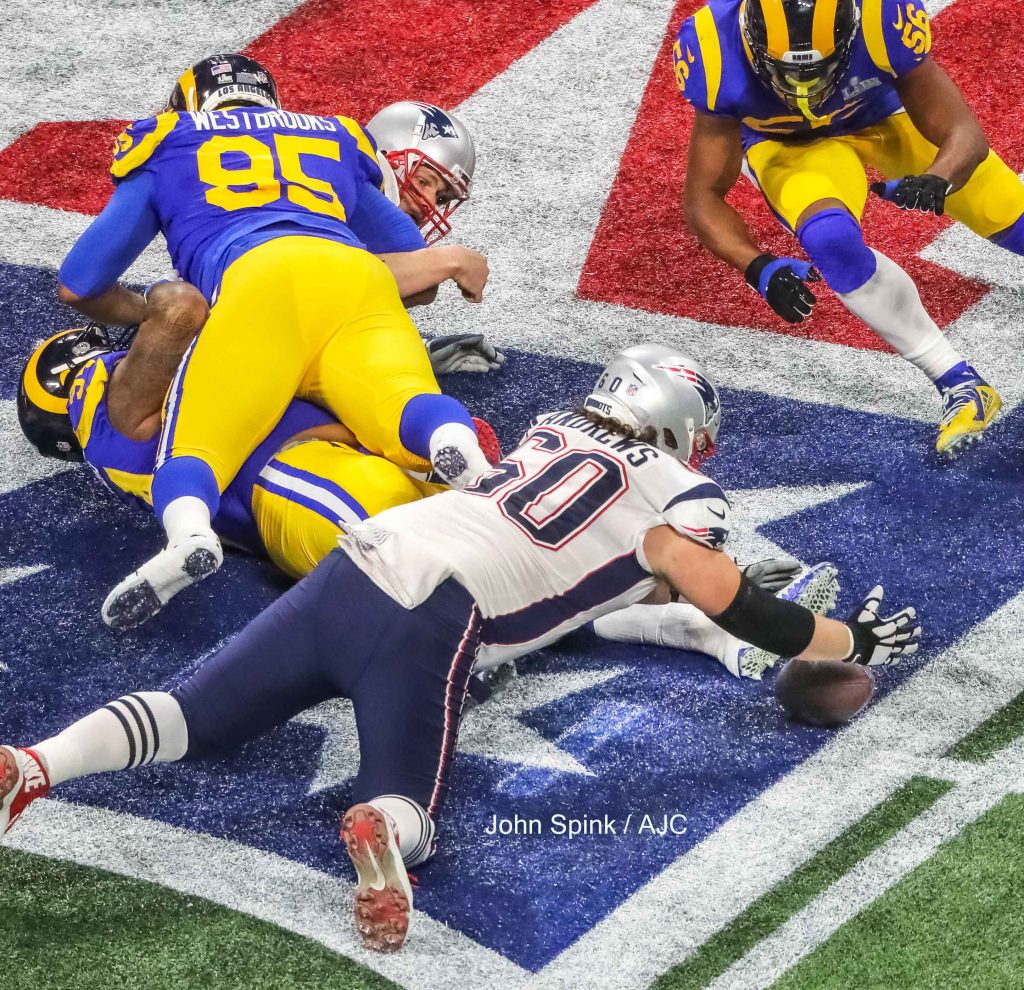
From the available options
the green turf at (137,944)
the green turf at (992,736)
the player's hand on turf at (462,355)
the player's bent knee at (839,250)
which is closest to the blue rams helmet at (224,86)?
the player's hand on turf at (462,355)

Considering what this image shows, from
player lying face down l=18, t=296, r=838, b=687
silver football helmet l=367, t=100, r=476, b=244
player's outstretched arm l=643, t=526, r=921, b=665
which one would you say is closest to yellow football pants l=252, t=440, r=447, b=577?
player lying face down l=18, t=296, r=838, b=687

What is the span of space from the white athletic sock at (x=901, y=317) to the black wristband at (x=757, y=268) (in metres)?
0.22

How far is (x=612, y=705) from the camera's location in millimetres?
3541

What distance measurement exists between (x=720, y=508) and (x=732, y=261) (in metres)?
1.46

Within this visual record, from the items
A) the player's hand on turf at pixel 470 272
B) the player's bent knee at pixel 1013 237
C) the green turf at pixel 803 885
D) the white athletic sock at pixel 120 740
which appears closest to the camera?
the green turf at pixel 803 885

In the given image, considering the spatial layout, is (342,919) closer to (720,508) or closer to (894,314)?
(720,508)

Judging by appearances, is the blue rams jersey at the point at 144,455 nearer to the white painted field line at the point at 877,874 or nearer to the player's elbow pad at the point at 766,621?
the player's elbow pad at the point at 766,621

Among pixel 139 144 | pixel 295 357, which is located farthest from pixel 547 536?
pixel 139 144

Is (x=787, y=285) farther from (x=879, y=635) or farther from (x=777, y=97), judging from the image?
(x=879, y=635)

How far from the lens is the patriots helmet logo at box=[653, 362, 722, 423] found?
348 centimetres

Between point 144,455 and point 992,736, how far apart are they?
77.0 inches

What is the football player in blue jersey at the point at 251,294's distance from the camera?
364 centimetres

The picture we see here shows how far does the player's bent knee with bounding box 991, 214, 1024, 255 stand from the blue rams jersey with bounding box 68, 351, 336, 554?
6.31 ft

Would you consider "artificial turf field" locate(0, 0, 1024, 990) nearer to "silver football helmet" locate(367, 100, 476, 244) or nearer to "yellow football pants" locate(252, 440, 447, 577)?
"yellow football pants" locate(252, 440, 447, 577)
